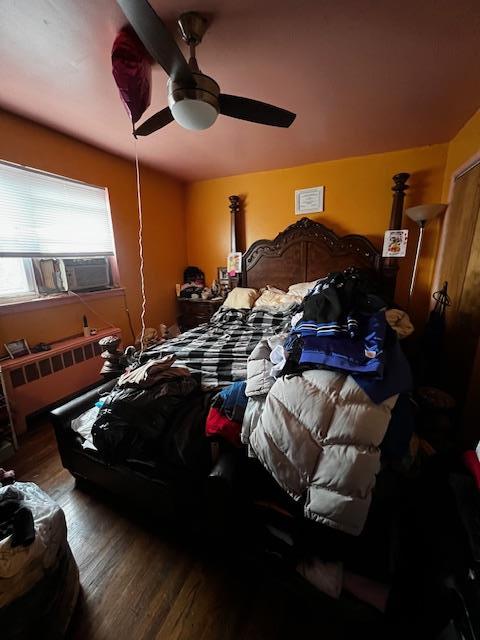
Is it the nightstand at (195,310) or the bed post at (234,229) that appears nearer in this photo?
the bed post at (234,229)

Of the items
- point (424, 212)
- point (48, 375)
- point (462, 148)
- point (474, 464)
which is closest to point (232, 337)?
point (48, 375)

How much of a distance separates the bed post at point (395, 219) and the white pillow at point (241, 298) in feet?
4.56

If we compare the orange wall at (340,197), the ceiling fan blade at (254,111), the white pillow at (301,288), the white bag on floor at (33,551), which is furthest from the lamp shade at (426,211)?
the white bag on floor at (33,551)

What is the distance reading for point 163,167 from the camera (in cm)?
298

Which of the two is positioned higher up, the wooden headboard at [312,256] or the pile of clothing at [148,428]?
the wooden headboard at [312,256]

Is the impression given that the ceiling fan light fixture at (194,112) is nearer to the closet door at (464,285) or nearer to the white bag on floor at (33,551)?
the white bag on floor at (33,551)

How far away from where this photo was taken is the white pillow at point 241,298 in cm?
292

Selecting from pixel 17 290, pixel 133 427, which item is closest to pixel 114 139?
pixel 17 290

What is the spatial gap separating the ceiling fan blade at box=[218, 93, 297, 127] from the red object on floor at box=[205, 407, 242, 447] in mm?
1472

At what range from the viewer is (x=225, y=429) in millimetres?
1044

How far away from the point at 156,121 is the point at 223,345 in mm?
1432

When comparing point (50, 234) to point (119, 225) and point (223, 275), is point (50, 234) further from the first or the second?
point (223, 275)

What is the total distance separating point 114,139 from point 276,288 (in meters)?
2.14

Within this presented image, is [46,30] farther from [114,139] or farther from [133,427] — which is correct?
[133,427]
